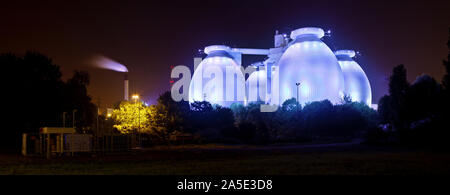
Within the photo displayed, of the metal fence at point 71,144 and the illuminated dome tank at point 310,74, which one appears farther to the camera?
the illuminated dome tank at point 310,74

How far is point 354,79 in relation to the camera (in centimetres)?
8931

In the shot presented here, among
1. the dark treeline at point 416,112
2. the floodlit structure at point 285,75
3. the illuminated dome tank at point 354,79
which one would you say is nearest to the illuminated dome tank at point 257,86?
the floodlit structure at point 285,75

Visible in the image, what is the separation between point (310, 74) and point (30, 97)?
5265cm

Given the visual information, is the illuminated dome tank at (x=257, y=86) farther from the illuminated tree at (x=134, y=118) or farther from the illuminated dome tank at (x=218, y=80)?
the illuminated tree at (x=134, y=118)

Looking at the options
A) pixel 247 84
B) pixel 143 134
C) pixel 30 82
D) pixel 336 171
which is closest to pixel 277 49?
pixel 247 84

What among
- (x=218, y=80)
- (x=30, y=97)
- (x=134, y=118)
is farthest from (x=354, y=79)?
(x=30, y=97)

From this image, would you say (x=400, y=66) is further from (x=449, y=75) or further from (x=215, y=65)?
(x=215, y=65)

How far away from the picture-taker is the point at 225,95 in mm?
85125

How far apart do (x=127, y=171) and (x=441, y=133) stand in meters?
18.5

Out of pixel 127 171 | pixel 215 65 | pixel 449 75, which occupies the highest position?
pixel 215 65

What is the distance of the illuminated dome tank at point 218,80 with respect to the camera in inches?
3354

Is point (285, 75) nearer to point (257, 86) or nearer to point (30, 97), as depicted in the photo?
point (257, 86)

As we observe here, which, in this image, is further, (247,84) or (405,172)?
(247,84)

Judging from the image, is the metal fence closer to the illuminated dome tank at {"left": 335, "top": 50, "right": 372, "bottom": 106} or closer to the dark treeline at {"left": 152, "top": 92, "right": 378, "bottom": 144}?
the dark treeline at {"left": 152, "top": 92, "right": 378, "bottom": 144}
